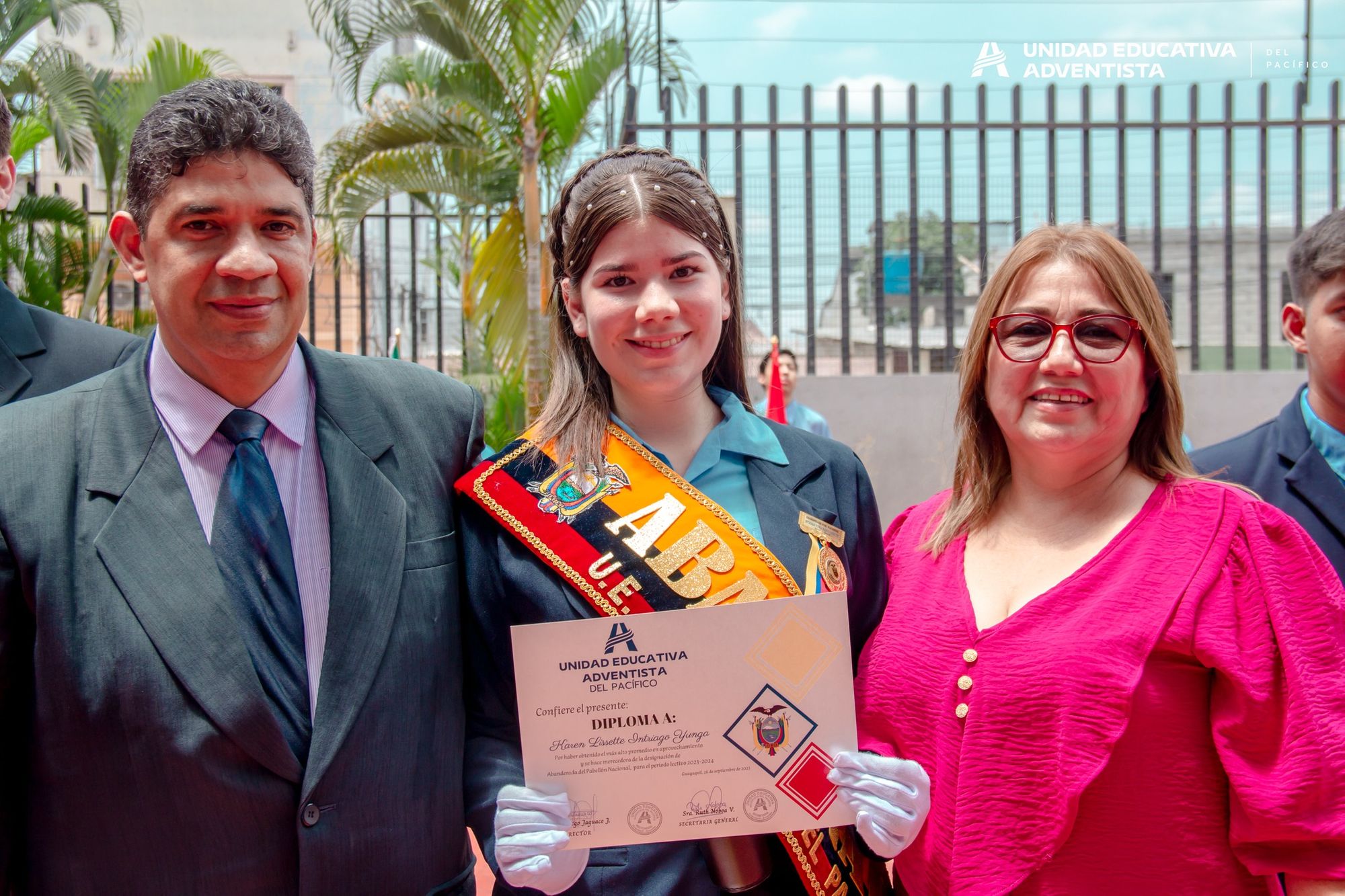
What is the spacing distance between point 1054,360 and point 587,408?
0.94 metres

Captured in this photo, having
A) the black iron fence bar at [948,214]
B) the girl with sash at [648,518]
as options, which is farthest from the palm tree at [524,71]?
the girl with sash at [648,518]

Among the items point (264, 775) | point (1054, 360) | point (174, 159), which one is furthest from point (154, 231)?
point (1054, 360)

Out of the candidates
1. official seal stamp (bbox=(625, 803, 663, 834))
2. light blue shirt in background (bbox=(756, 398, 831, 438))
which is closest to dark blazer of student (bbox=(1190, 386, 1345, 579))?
official seal stamp (bbox=(625, 803, 663, 834))

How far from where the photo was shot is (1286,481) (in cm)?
254

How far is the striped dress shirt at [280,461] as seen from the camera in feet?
6.11

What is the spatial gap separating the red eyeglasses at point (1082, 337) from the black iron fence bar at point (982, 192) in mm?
6297

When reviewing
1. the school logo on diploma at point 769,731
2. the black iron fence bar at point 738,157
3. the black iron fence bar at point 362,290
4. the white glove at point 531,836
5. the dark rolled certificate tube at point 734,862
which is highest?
the black iron fence bar at point 738,157

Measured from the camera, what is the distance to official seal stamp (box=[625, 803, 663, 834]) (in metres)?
1.80

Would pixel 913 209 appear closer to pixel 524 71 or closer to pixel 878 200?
pixel 878 200

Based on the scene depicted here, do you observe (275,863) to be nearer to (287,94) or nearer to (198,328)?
(198,328)

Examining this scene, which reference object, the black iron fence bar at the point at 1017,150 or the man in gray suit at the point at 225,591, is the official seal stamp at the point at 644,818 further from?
the black iron fence bar at the point at 1017,150

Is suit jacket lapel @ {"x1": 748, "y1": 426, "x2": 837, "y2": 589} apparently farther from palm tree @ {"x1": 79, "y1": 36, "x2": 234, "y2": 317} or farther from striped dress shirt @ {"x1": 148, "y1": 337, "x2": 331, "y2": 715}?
palm tree @ {"x1": 79, "y1": 36, "x2": 234, "y2": 317}

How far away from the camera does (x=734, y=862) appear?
6.41 ft

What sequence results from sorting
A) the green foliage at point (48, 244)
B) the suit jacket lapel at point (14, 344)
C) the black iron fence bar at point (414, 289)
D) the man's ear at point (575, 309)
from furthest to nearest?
the green foliage at point (48, 244) → the black iron fence bar at point (414, 289) → the suit jacket lapel at point (14, 344) → the man's ear at point (575, 309)
